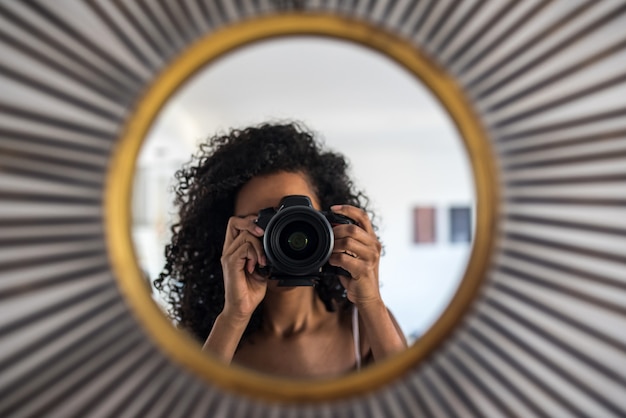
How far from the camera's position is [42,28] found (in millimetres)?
361

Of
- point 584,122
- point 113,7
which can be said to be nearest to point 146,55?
point 113,7

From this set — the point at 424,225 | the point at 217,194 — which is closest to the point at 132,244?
the point at 217,194

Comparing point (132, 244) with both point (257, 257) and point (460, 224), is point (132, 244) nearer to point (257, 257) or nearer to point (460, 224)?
point (257, 257)

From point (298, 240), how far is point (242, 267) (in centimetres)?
5

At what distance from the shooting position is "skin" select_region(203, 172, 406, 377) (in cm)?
39

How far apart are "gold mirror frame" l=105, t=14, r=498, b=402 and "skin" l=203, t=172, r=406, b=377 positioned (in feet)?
0.08

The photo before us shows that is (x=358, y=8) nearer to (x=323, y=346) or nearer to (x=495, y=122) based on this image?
(x=495, y=122)

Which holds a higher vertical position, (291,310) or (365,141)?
(365,141)

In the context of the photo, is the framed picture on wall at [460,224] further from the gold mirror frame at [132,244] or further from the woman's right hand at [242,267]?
the woman's right hand at [242,267]

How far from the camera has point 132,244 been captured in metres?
0.36

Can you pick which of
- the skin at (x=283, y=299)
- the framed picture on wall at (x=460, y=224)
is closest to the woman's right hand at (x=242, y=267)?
the skin at (x=283, y=299)

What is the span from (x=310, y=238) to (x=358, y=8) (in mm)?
139

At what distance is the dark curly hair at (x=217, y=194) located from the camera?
1.26 feet

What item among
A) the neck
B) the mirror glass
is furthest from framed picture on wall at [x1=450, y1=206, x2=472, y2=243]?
the neck
